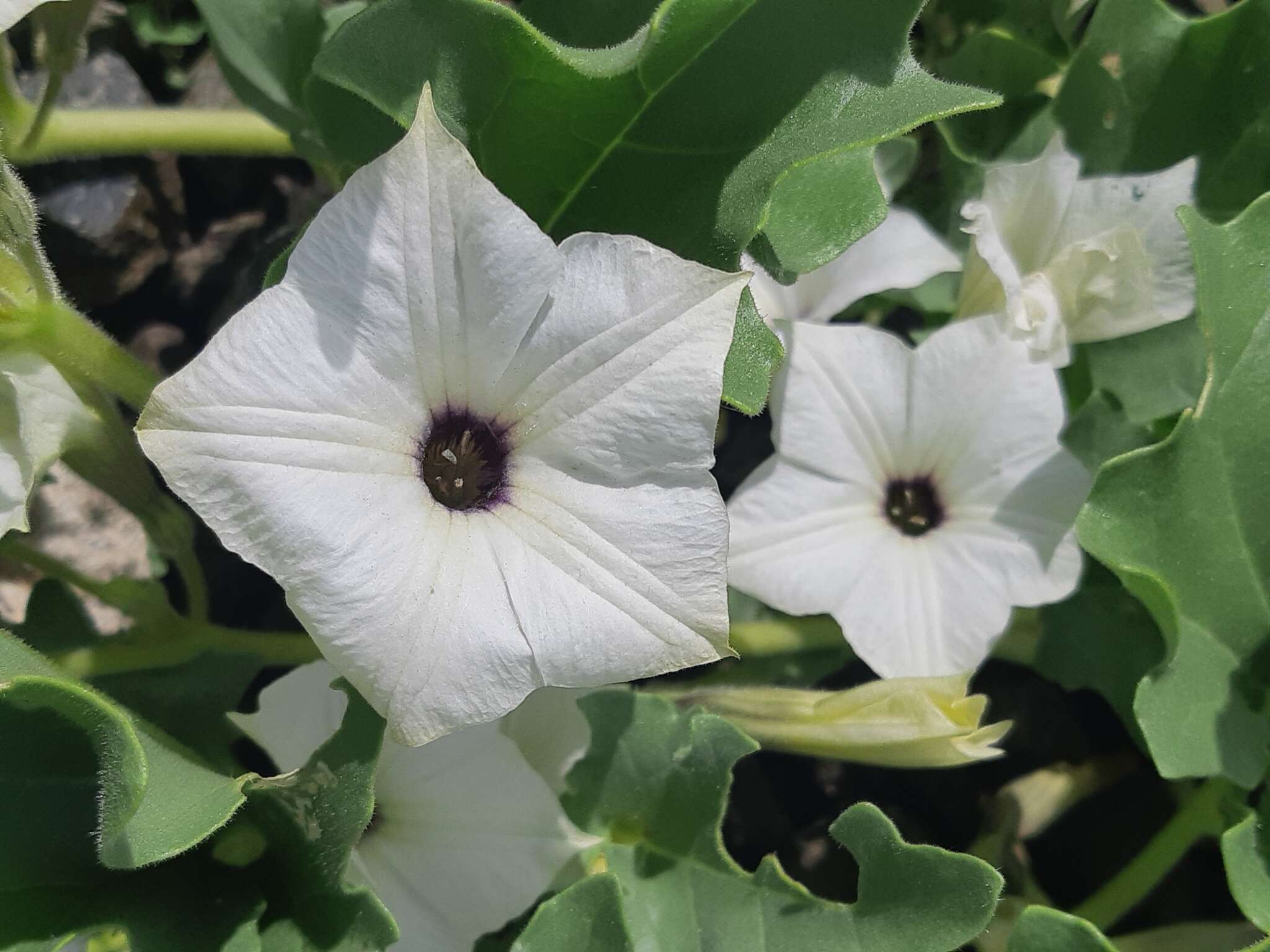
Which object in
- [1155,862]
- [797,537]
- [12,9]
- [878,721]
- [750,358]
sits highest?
[12,9]

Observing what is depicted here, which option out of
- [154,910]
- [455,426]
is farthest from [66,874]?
[455,426]

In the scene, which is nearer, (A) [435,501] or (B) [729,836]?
(A) [435,501]

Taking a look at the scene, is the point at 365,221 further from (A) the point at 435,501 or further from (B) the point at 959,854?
(B) the point at 959,854

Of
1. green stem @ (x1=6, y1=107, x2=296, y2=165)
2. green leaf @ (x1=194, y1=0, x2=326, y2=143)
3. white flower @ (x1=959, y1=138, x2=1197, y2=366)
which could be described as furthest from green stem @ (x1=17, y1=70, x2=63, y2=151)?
white flower @ (x1=959, y1=138, x2=1197, y2=366)

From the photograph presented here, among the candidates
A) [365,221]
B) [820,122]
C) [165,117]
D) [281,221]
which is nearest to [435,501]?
[365,221]

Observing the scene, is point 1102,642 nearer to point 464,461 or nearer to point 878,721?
point 878,721
